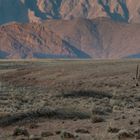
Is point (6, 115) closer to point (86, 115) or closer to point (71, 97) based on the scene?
point (86, 115)

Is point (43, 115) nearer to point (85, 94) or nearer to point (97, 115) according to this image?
point (97, 115)

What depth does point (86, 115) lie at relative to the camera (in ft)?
91.9

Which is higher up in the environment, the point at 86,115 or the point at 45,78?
the point at 86,115

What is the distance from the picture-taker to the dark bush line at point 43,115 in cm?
2571

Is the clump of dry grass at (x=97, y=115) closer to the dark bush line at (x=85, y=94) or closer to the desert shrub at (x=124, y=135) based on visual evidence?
the desert shrub at (x=124, y=135)

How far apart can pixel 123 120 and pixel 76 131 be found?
4.56 metres

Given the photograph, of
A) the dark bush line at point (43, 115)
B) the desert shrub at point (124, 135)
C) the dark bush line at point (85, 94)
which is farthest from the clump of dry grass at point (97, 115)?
the dark bush line at point (85, 94)

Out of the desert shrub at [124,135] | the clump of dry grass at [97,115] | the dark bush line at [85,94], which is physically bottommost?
the dark bush line at [85,94]

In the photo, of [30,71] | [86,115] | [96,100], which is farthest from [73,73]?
[86,115]

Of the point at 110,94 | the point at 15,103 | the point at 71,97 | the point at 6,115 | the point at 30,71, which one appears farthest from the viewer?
the point at 30,71

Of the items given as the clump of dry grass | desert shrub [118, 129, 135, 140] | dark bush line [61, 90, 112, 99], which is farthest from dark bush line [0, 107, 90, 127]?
dark bush line [61, 90, 112, 99]

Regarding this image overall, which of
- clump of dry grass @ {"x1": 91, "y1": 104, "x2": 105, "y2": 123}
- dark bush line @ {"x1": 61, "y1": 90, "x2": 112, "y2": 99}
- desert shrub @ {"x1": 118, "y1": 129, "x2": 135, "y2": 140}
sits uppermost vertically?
desert shrub @ {"x1": 118, "y1": 129, "x2": 135, "y2": 140}

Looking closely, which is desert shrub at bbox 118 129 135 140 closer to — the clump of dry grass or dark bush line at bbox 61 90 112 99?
the clump of dry grass

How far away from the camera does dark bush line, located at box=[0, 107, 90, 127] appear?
2571 cm
